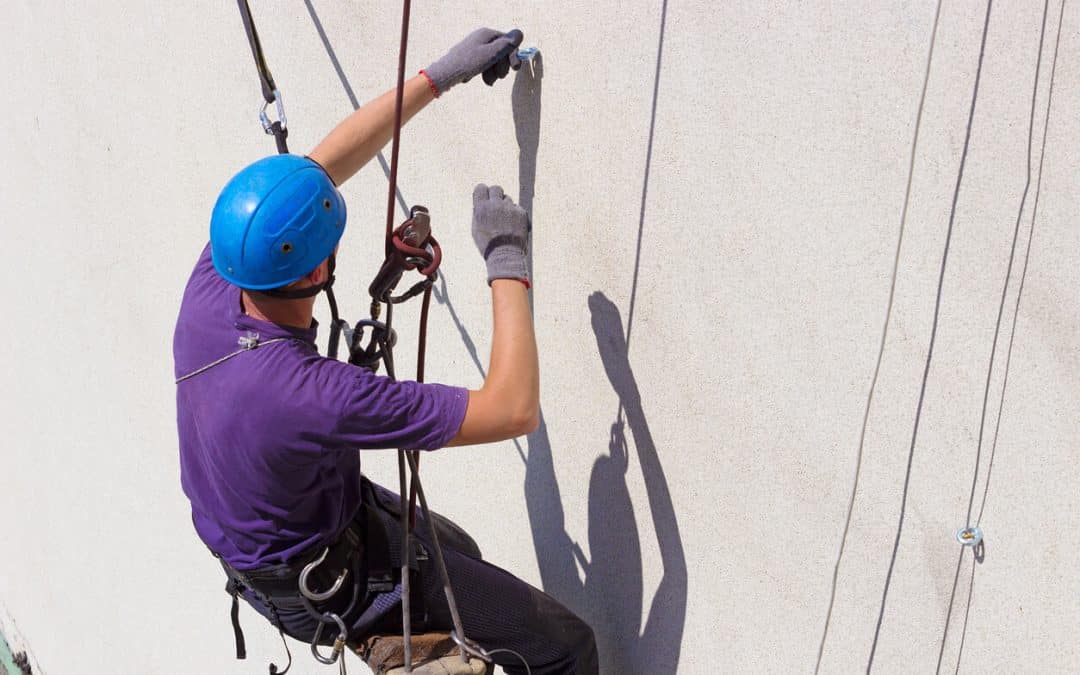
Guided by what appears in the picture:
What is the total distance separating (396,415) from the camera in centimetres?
172

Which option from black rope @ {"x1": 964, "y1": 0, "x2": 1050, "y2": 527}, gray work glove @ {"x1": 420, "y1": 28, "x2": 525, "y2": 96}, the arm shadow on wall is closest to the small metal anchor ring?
black rope @ {"x1": 964, "y1": 0, "x2": 1050, "y2": 527}

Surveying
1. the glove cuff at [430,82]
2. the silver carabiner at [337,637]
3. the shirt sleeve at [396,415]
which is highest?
the glove cuff at [430,82]

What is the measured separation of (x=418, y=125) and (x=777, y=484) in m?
1.12

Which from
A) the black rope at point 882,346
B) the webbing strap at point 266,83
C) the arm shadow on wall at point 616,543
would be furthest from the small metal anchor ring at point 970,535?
the webbing strap at point 266,83

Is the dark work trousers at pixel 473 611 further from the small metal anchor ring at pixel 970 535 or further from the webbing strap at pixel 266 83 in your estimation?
the small metal anchor ring at pixel 970 535

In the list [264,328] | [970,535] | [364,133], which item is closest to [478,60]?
[364,133]

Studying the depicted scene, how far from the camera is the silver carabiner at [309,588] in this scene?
1991 mm

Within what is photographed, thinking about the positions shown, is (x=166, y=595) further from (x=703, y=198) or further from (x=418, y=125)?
(x=703, y=198)

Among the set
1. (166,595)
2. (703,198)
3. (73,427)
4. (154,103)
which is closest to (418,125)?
(703,198)

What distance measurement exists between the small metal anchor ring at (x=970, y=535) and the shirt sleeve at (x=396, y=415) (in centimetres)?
76

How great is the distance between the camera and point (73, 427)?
4.91m

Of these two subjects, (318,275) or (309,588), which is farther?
(309,588)

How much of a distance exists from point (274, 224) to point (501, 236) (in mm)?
414

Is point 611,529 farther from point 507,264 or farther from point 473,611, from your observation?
point 507,264
